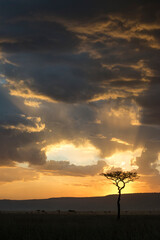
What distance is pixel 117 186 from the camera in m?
64.3

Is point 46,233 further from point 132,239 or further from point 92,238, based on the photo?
point 132,239

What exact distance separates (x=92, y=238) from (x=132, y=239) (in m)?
2.68

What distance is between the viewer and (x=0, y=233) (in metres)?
26.4

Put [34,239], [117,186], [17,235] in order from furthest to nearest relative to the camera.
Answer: [117,186] < [17,235] < [34,239]

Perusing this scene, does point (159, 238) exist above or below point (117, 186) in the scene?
below

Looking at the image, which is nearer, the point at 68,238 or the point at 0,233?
the point at 68,238

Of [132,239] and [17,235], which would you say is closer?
[132,239]

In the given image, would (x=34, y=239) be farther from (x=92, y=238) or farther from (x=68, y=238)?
(x=92, y=238)

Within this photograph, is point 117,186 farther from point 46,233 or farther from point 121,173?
point 46,233

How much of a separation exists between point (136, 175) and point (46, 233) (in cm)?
4230

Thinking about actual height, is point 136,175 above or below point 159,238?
above

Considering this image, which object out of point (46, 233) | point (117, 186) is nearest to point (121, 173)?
point (117, 186)

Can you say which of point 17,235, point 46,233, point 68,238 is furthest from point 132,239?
point 17,235

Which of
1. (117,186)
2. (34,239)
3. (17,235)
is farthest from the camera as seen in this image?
(117,186)
